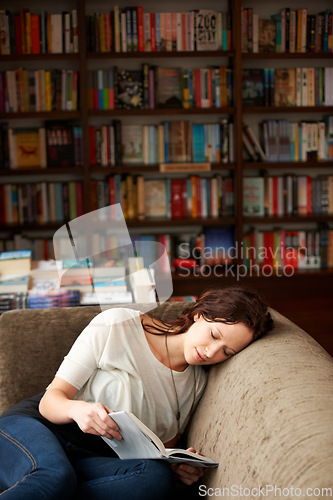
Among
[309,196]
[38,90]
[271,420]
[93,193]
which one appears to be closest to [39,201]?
[93,193]

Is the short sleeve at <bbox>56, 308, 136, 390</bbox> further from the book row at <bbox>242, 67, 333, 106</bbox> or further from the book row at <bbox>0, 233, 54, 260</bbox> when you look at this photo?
the book row at <bbox>242, 67, 333, 106</bbox>

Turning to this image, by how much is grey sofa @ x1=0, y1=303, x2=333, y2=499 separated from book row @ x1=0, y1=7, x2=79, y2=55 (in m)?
2.78

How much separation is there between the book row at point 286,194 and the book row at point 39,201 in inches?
46.0

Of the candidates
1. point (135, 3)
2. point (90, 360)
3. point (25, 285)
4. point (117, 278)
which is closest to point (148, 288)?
point (117, 278)

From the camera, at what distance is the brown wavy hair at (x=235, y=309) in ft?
4.38

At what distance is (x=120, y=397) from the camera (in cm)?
138

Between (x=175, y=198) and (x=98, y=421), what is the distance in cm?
311

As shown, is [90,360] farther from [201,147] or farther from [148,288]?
[201,147]

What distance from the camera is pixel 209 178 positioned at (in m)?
→ 4.31

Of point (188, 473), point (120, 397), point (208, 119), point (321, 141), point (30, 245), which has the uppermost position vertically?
point (208, 119)

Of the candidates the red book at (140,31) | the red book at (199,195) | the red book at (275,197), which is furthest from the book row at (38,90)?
the red book at (275,197)

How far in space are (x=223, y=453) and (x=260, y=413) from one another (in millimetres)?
149

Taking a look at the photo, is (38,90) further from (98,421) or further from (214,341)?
(98,421)

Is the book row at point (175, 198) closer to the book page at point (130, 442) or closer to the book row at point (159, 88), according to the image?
the book row at point (159, 88)
